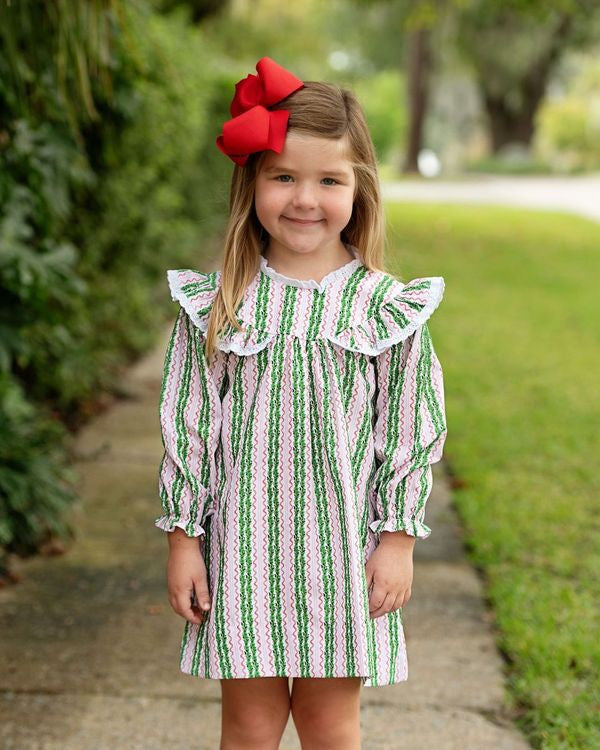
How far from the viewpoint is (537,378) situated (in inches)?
290

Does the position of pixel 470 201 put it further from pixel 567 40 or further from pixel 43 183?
pixel 43 183

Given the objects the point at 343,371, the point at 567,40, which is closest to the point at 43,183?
the point at 343,371

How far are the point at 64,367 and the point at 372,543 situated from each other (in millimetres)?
3061

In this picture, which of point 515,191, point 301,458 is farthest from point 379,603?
point 515,191

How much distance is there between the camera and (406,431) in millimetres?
2156

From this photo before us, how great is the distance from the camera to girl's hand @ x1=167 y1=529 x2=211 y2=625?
216 centimetres

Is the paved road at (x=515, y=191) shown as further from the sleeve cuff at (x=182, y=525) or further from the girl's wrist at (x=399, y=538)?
the sleeve cuff at (x=182, y=525)

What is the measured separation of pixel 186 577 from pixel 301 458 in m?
0.33

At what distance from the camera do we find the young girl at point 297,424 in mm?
2100

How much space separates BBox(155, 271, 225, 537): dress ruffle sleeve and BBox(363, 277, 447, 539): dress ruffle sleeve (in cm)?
32

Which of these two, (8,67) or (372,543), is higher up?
(8,67)

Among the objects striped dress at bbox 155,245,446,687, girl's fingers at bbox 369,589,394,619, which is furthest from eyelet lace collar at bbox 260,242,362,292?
girl's fingers at bbox 369,589,394,619

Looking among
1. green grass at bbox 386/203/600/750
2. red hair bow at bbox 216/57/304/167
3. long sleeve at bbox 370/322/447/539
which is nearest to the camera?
red hair bow at bbox 216/57/304/167

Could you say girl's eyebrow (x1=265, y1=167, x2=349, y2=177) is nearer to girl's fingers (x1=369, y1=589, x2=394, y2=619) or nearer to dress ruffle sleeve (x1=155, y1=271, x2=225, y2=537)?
dress ruffle sleeve (x1=155, y1=271, x2=225, y2=537)
